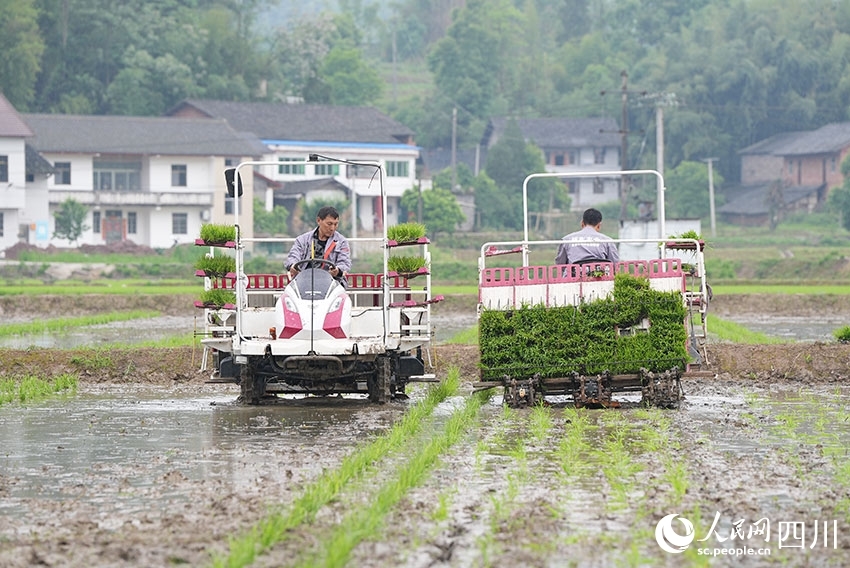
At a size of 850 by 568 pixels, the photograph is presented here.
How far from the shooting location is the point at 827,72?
94188 mm

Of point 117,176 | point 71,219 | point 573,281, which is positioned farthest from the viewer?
point 117,176

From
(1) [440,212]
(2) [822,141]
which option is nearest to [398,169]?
(1) [440,212]

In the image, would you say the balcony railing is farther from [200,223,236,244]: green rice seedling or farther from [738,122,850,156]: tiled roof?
[200,223,236,244]: green rice seedling

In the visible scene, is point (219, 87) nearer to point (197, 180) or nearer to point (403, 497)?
point (197, 180)

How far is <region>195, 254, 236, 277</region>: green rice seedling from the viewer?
625 inches

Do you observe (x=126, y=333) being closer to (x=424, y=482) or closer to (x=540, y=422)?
(x=540, y=422)

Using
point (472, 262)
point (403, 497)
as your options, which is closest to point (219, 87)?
point (472, 262)

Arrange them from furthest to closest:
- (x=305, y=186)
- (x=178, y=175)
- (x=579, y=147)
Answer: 1. (x=579, y=147)
2. (x=305, y=186)
3. (x=178, y=175)

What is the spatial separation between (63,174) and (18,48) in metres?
9.64

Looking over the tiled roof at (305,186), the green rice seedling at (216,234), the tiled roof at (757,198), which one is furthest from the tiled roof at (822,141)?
the green rice seedling at (216,234)

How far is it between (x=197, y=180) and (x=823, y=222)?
32.6 metres

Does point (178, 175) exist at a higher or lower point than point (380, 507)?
higher

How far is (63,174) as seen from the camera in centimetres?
7350

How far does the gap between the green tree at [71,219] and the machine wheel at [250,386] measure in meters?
55.3
